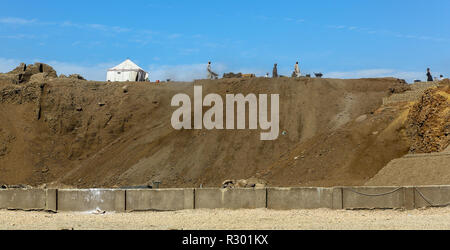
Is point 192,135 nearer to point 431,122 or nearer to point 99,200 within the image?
point 431,122

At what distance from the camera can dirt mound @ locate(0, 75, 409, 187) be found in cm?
2870

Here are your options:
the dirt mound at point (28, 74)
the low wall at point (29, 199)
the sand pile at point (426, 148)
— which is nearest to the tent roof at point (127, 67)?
the dirt mound at point (28, 74)

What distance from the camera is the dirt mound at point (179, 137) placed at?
94.2 ft

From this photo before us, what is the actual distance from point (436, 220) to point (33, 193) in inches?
454

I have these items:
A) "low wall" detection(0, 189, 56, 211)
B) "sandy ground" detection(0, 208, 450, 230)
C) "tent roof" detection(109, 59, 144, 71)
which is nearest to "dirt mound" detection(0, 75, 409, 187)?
"tent roof" detection(109, 59, 144, 71)

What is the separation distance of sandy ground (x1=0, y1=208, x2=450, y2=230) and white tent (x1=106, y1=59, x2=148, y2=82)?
34349 millimetres

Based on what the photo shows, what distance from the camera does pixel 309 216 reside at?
1680 cm

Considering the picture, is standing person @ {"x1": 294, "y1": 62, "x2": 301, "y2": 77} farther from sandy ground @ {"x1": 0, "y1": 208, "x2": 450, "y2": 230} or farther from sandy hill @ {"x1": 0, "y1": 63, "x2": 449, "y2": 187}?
sandy ground @ {"x1": 0, "y1": 208, "x2": 450, "y2": 230}

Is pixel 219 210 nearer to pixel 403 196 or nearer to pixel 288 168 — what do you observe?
pixel 403 196

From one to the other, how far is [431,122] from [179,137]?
566 inches

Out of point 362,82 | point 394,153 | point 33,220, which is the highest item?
point 362,82

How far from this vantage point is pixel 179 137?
3569cm
